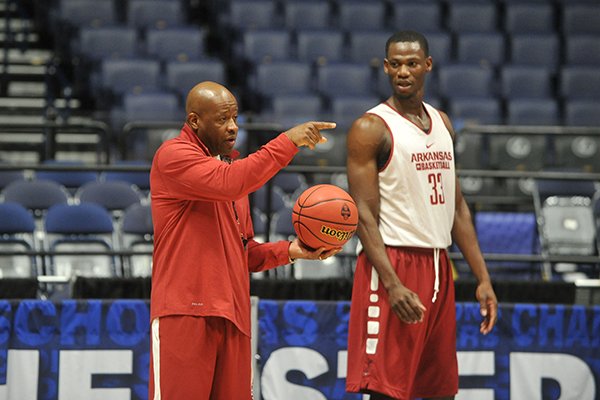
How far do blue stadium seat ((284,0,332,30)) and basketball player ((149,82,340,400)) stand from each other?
9.26 metres

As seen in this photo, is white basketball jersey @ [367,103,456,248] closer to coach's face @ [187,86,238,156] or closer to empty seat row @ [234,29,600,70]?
coach's face @ [187,86,238,156]

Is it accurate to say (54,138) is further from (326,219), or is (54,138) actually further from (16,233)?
(326,219)

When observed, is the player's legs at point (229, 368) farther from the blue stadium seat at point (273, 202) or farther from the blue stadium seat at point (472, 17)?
the blue stadium seat at point (472, 17)

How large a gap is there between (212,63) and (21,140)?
2.36 m

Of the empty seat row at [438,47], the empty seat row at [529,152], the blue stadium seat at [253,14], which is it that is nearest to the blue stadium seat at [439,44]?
the empty seat row at [438,47]

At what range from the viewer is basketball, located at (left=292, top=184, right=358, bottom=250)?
4.04 meters

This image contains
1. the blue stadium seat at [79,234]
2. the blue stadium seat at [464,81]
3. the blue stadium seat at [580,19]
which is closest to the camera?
the blue stadium seat at [79,234]

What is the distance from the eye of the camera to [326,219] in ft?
13.3

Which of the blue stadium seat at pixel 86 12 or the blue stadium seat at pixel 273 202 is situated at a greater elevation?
the blue stadium seat at pixel 86 12

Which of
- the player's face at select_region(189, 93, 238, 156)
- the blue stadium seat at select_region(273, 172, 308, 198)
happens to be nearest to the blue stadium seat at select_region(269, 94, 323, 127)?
the blue stadium seat at select_region(273, 172, 308, 198)

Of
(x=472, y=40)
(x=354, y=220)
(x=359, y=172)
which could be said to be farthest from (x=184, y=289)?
(x=472, y=40)

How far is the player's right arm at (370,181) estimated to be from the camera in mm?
4480

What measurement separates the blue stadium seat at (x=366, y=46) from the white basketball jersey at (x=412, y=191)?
7836 mm

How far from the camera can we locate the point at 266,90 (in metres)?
11.8
